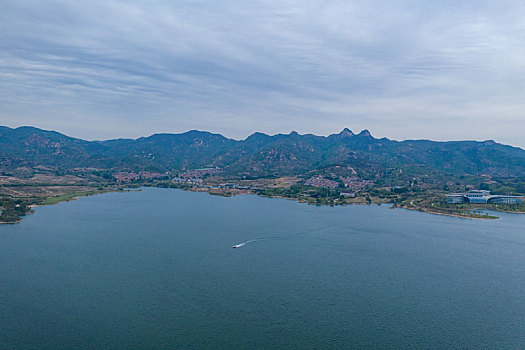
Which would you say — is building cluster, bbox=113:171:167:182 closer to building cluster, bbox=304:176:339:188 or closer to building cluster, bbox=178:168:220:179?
building cluster, bbox=178:168:220:179

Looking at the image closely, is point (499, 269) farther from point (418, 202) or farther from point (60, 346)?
point (418, 202)

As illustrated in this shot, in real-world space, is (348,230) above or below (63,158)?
below

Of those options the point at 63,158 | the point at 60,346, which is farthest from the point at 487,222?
the point at 63,158

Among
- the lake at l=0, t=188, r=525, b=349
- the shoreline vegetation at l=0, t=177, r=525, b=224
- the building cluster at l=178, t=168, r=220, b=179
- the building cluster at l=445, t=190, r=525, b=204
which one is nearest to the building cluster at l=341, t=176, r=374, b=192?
the shoreline vegetation at l=0, t=177, r=525, b=224

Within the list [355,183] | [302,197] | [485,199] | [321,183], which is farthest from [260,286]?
[355,183]

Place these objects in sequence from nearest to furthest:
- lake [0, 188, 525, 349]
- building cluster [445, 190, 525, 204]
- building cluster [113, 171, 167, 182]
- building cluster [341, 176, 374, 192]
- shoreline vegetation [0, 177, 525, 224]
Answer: lake [0, 188, 525, 349], shoreline vegetation [0, 177, 525, 224], building cluster [445, 190, 525, 204], building cluster [341, 176, 374, 192], building cluster [113, 171, 167, 182]

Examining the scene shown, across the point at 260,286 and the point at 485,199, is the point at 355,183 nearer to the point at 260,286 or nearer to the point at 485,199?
the point at 485,199

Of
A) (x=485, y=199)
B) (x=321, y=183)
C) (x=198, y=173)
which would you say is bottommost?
(x=485, y=199)
